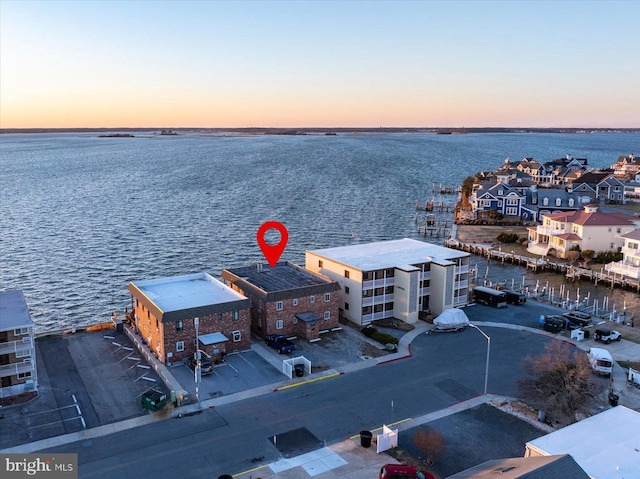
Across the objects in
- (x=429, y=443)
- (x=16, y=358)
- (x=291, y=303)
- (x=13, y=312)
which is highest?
(x=13, y=312)

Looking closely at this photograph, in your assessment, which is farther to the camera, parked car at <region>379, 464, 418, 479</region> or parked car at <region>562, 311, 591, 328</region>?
parked car at <region>562, 311, 591, 328</region>

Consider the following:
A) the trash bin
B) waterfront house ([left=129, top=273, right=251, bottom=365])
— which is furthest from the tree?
waterfront house ([left=129, top=273, right=251, bottom=365])

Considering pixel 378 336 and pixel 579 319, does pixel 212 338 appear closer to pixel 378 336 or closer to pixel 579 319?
pixel 378 336

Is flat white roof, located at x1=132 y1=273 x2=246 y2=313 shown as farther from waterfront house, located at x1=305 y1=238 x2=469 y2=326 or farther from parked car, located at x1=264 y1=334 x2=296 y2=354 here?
waterfront house, located at x1=305 y1=238 x2=469 y2=326

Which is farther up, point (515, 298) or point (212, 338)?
point (212, 338)

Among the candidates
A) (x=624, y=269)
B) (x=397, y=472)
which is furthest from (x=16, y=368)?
(x=624, y=269)

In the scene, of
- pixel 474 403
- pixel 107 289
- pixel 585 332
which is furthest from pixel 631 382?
pixel 107 289

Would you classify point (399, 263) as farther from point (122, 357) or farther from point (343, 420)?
point (122, 357)
